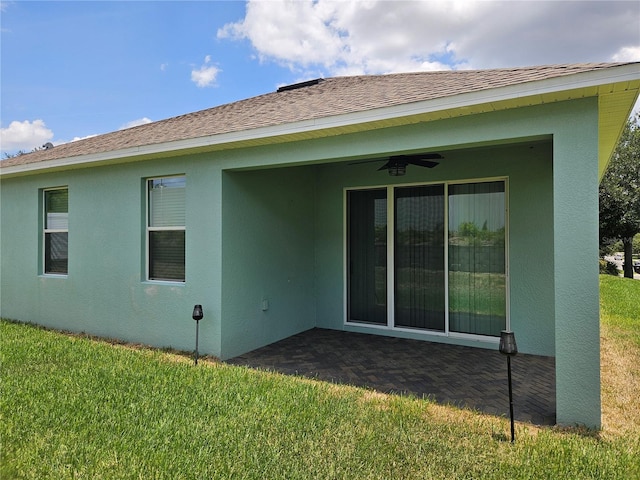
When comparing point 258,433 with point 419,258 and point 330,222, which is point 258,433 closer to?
point 419,258

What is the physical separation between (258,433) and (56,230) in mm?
6736

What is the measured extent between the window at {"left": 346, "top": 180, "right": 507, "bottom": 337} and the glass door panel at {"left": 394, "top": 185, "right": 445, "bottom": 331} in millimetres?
17

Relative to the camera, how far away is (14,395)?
3.86 m

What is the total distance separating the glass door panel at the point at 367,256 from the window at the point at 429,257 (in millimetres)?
19

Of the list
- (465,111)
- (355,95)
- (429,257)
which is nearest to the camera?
(465,111)

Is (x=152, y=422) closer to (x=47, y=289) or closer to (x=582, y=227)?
(x=582, y=227)

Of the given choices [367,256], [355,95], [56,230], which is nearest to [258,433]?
[367,256]

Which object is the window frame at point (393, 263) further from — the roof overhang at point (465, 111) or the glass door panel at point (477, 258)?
the roof overhang at point (465, 111)

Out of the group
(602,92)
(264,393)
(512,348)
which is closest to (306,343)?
(264,393)

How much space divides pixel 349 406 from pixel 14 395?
341cm

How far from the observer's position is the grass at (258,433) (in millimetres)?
2693

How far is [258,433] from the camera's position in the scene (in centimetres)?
318

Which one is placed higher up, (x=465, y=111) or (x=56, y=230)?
(x=465, y=111)

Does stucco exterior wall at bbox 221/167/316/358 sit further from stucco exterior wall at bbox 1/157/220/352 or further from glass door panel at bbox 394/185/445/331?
glass door panel at bbox 394/185/445/331
